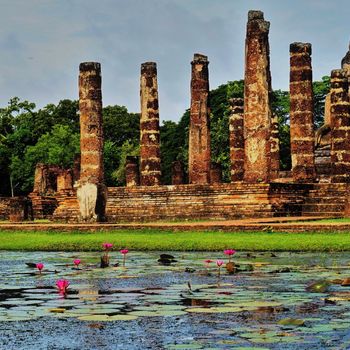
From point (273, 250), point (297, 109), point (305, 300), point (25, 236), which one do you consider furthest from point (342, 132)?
point (305, 300)

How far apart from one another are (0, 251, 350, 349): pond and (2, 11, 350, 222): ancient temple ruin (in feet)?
47.5

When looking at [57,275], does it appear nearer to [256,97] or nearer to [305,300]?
[305,300]

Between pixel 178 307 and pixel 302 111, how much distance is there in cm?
2456

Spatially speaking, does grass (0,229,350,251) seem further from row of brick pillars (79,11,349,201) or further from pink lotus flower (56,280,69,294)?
row of brick pillars (79,11,349,201)

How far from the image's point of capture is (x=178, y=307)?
784 centimetres

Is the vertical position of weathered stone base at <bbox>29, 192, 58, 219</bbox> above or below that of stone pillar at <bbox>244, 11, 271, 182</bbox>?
below

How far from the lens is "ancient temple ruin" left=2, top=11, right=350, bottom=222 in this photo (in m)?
27.1

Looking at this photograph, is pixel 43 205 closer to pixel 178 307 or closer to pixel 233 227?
pixel 233 227

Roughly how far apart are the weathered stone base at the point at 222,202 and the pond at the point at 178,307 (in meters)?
14.0

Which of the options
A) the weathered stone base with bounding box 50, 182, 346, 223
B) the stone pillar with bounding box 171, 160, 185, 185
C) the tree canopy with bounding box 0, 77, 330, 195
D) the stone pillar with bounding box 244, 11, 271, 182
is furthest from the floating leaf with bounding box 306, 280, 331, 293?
the tree canopy with bounding box 0, 77, 330, 195

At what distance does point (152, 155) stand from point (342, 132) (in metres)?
6.44

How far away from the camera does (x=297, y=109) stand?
3198 cm

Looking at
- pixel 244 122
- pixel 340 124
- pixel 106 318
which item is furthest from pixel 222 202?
pixel 106 318

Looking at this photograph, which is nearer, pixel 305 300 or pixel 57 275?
A: pixel 305 300
